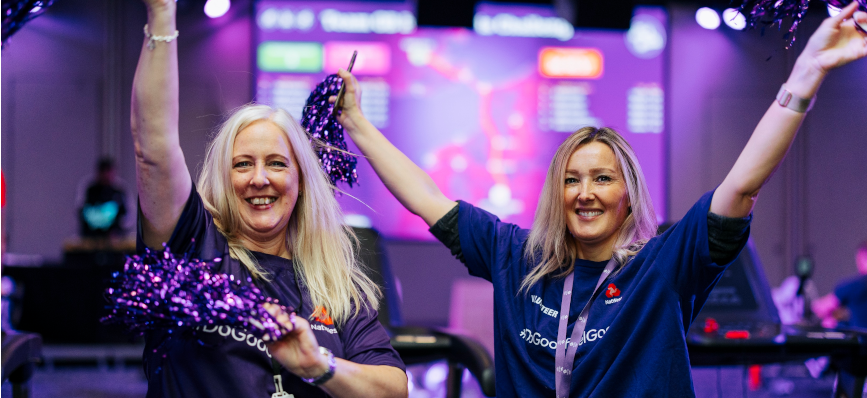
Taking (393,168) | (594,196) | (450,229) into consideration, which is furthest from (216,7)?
(594,196)

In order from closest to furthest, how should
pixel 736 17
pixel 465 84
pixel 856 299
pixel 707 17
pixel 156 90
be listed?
1. pixel 156 90
2. pixel 736 17
3. pixel 856 299
4. pixel 465 84
5. pixel 707 17

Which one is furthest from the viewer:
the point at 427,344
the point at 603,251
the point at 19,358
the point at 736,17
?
the point at 427,344

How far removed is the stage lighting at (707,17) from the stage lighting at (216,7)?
4.98m

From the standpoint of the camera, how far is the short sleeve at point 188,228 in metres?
1.36

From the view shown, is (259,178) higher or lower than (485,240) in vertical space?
higher

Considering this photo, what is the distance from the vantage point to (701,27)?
7961mm

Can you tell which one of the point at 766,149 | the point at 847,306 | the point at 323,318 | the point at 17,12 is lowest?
the point at 847,306

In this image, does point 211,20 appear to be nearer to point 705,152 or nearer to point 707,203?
point 705,152

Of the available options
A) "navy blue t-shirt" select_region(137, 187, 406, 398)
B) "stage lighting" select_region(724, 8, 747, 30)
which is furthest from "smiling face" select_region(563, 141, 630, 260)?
"navy blue t-shirt" select_region(137, 187, 406, 398)

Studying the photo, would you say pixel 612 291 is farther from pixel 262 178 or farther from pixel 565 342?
pixel 262 178

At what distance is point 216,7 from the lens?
7320 mm

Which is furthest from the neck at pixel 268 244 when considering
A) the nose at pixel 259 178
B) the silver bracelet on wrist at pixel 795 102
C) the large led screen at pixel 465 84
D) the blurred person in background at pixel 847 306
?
the large led screen at pixel 465 84

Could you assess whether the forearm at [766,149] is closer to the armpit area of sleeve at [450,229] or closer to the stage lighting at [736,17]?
the stage lighting at [736,17]

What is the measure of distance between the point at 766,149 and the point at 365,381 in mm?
901
